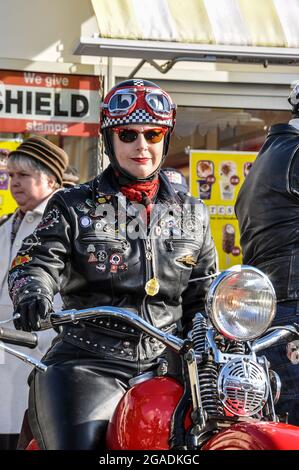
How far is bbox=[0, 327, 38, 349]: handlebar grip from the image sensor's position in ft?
8.94

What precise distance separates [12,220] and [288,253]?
2.44m

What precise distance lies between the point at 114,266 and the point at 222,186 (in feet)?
17.4

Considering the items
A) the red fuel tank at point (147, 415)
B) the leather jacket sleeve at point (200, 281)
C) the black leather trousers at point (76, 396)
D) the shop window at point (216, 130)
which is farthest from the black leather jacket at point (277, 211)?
the shop window at point (216, 130)

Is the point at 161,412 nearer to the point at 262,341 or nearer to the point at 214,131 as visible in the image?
the point at 262,341

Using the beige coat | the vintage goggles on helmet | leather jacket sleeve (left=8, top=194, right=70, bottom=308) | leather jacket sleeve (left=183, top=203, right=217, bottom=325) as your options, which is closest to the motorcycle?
leather jacket sleeve (left=8, top=194, right=70, bottom=308)

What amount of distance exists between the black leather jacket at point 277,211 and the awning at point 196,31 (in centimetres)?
298

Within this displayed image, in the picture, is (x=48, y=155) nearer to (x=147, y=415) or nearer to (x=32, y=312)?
(x=32, y=312)

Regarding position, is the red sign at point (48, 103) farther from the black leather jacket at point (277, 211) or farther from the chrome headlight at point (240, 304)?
the chrome headlight at point (240, 304)

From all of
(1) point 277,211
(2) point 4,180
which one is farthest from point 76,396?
(2) point 4,180

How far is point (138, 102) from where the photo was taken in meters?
3.61

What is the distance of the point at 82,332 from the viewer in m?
3.41
